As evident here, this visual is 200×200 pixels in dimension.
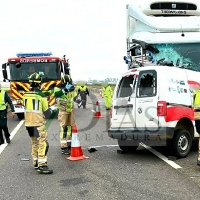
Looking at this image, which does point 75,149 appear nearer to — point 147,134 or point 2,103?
point 147,134

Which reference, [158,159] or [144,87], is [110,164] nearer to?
[158,159]

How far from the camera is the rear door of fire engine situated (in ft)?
22.6

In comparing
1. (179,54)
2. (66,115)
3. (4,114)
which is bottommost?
(4,114)

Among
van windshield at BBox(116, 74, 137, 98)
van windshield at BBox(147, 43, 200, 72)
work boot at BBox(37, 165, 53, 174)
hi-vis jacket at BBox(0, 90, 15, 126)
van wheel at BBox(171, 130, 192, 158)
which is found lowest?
work boot at BBox(37, 165, 53, 174)

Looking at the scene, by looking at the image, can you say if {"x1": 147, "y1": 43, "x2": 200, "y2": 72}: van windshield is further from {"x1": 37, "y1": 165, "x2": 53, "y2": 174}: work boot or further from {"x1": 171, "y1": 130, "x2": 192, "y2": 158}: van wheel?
{"x1": 37, "y1": 165, "x2": 53, "y2": 174}: work boot

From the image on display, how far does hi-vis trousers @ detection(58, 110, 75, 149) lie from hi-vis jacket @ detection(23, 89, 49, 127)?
5.80ft

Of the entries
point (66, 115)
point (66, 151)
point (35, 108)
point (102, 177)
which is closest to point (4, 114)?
point (66, 115)

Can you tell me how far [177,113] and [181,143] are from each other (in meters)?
0.68

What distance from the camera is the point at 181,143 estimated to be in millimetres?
7160

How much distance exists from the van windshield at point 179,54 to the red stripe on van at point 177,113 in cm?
187

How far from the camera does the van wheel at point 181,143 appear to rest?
276 inches

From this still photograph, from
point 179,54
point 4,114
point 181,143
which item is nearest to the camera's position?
point 181,143

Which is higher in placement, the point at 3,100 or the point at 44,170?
the point at 3,100

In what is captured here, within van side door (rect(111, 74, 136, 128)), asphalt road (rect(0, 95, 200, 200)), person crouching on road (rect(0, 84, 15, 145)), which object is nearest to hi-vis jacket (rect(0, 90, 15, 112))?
person crouching on road (rect(0, 84, 15, 145))
